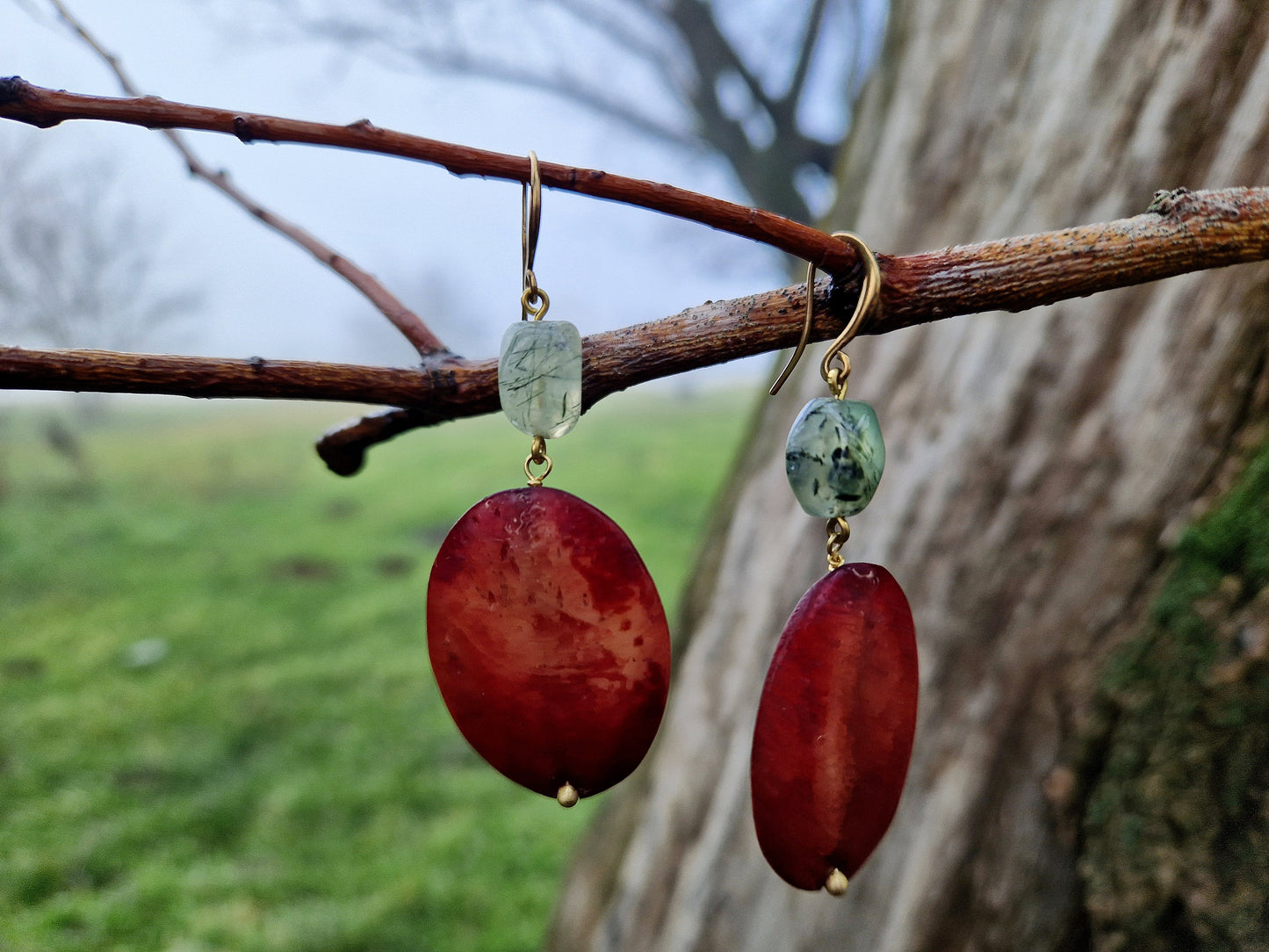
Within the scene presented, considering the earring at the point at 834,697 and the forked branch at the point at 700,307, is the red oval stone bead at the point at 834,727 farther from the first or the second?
the forked branch at the point at 700,307

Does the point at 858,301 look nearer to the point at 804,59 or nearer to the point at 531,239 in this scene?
the point at 531,239

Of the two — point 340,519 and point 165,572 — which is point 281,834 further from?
point 340,519

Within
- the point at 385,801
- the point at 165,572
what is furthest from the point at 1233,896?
the point at 165,572

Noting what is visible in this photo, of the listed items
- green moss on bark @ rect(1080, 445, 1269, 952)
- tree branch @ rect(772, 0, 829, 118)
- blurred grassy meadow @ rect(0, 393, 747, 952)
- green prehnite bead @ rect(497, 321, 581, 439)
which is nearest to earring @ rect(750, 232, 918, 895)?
green prehnite bead @ rect(497, 321, 581, 439)

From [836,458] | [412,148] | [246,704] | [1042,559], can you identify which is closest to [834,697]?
[836,458]

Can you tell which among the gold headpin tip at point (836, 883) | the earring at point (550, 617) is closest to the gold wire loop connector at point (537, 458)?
the earring at point (550, 617)

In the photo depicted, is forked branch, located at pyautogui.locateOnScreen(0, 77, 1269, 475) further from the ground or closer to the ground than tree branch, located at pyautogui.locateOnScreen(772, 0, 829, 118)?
closer to the ground

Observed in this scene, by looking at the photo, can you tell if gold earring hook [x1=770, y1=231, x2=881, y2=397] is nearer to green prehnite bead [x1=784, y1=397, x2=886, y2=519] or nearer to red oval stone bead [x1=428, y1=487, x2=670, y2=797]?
green prehnite bead [x1=784, y1=397, x2=886, y2=519]
